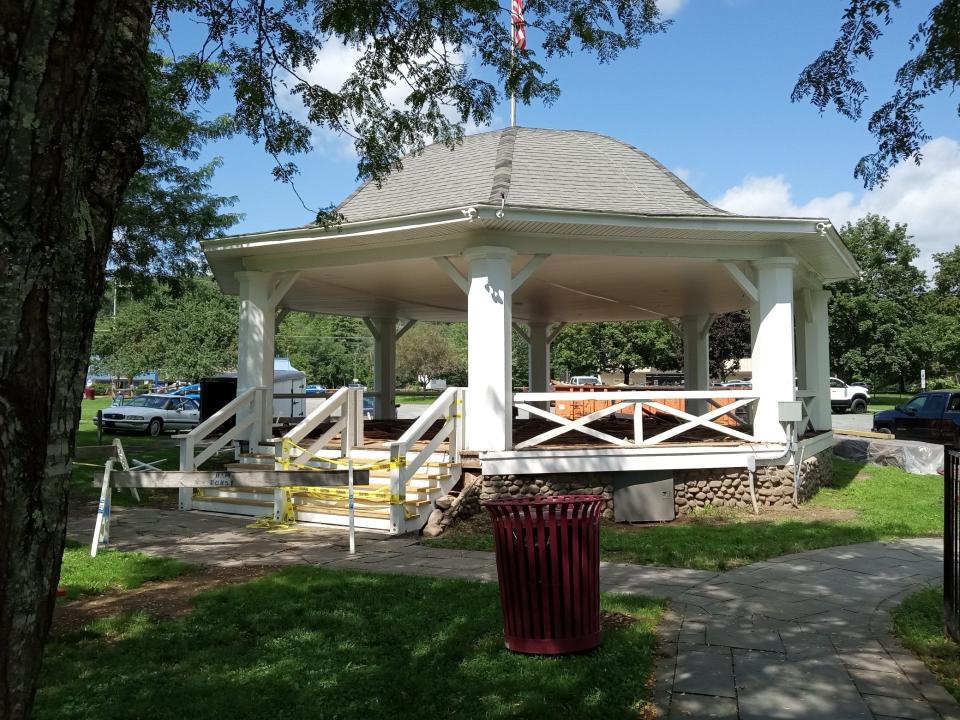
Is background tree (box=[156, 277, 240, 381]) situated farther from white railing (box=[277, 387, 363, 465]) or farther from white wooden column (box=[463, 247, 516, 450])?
white wooden column (box=[463, 247, 516, 450])

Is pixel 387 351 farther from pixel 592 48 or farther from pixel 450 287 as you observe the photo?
pixel 592 48

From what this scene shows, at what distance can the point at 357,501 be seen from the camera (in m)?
9.28

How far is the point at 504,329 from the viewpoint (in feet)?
31.1

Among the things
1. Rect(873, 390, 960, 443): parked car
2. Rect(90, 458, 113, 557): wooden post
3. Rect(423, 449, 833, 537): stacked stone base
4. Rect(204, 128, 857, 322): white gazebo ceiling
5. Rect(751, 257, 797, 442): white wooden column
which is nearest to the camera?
Rect(90, 458, 113, 557): wooden post

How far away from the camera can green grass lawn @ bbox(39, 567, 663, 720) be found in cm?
382

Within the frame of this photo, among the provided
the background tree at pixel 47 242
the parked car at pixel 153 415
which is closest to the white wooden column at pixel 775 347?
the background tree at pixel 47 242

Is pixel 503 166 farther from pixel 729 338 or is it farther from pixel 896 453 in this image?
pixel 729 338

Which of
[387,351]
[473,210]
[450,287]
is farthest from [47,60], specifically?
[387,351]

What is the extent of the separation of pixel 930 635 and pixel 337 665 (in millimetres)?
3937

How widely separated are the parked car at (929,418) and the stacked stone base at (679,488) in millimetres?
9090

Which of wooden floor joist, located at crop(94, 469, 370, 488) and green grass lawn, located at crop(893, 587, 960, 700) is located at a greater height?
wooden floor joist, located at crop(94, 469, 370, 488)

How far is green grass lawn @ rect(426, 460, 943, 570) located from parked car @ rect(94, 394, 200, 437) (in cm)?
1930


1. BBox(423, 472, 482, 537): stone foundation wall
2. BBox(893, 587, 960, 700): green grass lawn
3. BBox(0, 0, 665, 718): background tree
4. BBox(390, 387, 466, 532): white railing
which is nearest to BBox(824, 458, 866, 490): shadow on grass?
BBox(423, 472, 482, 537): stone foundation wall

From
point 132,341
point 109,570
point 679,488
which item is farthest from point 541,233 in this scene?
point 132,341
